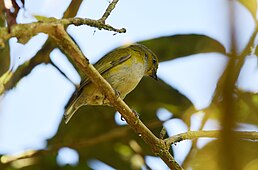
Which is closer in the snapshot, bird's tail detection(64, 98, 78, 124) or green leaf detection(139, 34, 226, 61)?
bird's tail detection(64, 98, 78, 124)

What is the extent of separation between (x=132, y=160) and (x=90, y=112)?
1.78ft

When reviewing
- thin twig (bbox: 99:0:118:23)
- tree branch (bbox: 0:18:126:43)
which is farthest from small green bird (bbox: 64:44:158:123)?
tree branch (bbox: 0:18:126:43)

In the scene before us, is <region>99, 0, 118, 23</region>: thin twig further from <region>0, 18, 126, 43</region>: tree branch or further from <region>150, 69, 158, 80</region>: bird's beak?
<region>150, 69, 158, 80</region>: bird's beak

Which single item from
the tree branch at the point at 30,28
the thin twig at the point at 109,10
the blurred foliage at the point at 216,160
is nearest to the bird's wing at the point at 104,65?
the thin twig at the point at 109,10

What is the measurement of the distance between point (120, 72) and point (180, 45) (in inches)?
20.5

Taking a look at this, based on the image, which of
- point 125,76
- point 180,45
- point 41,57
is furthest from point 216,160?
point 180,45

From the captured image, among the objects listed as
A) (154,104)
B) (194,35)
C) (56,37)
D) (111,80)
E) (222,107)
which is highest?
(222,107)

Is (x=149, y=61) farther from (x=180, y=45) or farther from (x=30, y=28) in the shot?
(x=30, y=28)

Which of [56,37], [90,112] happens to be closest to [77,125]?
[90,112]

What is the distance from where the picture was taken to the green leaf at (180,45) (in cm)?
380

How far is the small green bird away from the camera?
3549 mm

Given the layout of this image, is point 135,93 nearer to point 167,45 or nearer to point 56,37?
point 167,45

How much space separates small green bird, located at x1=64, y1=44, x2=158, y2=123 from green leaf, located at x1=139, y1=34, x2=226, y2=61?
10cm

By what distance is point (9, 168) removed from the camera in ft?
11.8
